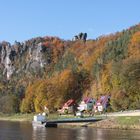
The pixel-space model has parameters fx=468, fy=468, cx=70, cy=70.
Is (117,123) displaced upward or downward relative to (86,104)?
downward

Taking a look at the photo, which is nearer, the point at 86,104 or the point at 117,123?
the point at 117,123

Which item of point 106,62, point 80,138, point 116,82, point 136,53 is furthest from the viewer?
point 106,62

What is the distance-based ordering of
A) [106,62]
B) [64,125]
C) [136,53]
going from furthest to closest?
1. [106,62]
2. [136,53]
3. [64,125]

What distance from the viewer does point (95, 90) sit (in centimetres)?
18950

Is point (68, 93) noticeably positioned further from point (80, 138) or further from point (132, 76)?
point (80, 138)

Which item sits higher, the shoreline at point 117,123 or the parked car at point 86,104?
the parked car at point 86,104

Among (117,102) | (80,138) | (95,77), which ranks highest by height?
(95,77)

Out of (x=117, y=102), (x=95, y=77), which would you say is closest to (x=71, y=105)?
(x=95, y=77)

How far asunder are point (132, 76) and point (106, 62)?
5817cm

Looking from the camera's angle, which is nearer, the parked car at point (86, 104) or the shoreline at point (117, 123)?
the shoreline at point (117, 123)

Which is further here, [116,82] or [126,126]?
[116,82]

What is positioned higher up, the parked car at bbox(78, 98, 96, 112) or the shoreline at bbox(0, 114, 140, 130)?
the parked car at bbox(78, 98, 96, 112)

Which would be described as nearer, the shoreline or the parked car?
the shoreline

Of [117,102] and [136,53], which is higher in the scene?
[136,53]
